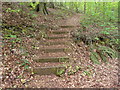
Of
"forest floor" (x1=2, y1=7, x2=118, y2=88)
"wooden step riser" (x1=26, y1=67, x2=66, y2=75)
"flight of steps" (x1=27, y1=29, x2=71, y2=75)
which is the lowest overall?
"forest floor" (x1=2, y1=7, x2=118, y2=88)

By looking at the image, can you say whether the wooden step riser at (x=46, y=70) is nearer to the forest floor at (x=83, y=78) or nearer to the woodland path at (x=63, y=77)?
the woodland path at (x=63, y=77)

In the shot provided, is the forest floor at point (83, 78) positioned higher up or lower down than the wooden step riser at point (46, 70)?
lower down

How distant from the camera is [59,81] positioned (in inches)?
163

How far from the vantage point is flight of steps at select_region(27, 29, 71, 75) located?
4.51 meters

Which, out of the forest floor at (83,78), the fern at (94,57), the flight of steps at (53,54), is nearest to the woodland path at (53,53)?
the flight of steps at (53,54)

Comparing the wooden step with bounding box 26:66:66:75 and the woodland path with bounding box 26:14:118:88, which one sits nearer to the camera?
the woodland path with bounding box 26:14:118:88

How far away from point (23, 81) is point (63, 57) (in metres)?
2.17

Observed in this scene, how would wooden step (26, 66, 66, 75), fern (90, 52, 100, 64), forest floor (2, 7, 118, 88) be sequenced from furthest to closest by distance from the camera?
fern (90, 52, 100, 64) < wooden step (26, 66, 66, 75) < forest floor (2, 7, 118, 88)

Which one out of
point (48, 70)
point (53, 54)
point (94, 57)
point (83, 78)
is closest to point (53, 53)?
point (53, 54)

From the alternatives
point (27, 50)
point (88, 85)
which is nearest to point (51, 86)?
point (88, 85)

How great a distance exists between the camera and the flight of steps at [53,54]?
451 cm

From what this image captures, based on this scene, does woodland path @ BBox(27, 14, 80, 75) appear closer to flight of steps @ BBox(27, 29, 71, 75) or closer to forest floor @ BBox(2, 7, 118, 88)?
flight of steps @ BBox(27, 29, 71, 75)

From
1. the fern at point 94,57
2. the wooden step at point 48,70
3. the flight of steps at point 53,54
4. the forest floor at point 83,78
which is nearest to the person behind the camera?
the forest floor at point 83,78

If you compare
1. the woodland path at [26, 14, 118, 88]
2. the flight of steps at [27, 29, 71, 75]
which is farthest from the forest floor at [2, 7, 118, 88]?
the flight of steps at [27, 29, 71, 75]
